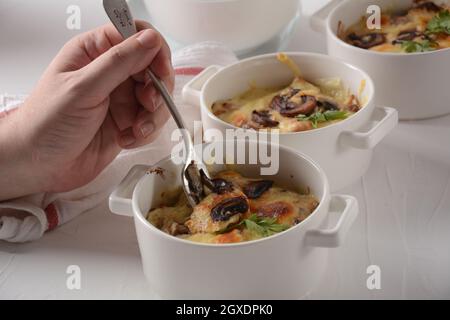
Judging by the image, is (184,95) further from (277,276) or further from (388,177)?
(277,276)

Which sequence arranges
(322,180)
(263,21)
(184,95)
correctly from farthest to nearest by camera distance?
1. (263,21)
2. (184,95)
3. (322,180)

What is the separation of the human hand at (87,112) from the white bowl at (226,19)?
10.3 inches

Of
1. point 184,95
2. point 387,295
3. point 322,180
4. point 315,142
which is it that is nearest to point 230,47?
point 184,95

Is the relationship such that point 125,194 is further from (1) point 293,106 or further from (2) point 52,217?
(1) point 293,106

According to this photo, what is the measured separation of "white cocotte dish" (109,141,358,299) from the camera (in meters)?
0.95

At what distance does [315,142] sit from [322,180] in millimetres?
125

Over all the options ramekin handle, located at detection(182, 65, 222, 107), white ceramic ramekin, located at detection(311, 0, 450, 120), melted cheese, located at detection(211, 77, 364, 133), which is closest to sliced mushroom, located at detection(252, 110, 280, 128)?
melted cheese, located at detection(211, 77, 364, 133)

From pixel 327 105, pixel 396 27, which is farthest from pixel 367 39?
Answer: pixel 327 105

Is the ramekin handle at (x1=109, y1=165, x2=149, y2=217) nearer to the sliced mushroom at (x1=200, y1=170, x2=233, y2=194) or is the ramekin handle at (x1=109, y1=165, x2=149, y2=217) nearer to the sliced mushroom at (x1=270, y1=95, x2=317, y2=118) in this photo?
the sliced mushroom at (x1=200, y1=170, x2=233, y2=194)

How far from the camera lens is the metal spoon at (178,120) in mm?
1117

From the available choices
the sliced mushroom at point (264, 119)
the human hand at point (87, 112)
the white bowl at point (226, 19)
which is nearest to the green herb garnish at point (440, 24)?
the white bowl at point (226, 19)

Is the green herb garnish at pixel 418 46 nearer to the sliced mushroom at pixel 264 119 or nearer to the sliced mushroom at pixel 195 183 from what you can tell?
the sliced mushroom at pixel 264 119

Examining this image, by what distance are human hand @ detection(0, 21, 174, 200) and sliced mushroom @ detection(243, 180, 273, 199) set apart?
223 millimetres

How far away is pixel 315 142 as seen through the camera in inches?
46.8
